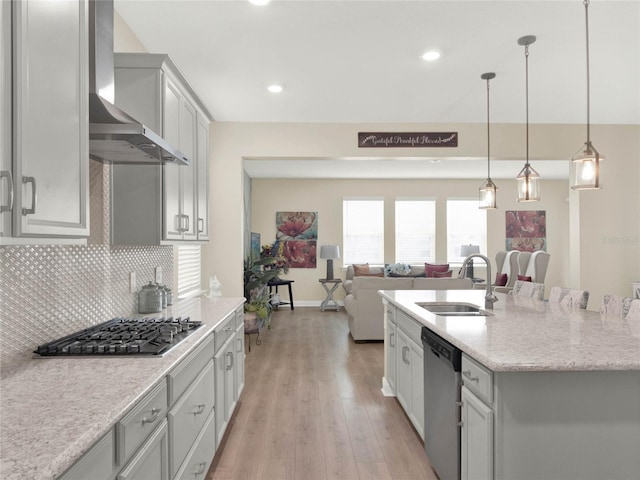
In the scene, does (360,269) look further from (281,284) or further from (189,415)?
(189,415)

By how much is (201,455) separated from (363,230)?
737cm

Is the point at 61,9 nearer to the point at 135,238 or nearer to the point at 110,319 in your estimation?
the point at 135,238

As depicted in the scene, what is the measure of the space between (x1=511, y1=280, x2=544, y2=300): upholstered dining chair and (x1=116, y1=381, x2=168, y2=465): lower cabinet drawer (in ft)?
9.57

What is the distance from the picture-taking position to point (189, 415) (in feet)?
6.10

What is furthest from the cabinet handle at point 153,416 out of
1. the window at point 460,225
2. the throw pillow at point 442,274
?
the window at point 460,225

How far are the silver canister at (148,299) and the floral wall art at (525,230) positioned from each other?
8476mm

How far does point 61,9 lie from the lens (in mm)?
1354

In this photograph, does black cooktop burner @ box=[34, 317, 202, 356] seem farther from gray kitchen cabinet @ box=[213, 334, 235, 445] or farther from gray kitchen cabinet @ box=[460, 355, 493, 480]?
gray kitchen cabinet @ box=[460, 355, 493, 480]

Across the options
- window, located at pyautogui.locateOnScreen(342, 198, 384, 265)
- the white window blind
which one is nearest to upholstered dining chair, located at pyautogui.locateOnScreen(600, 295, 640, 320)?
the white window blind

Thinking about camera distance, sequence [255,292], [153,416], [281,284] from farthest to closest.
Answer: [281,284] < [255,292] < [153,416]

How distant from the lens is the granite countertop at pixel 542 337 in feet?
5.08

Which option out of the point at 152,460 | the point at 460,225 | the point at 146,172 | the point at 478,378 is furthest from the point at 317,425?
the point at 460,225

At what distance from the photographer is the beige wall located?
4.89 metres

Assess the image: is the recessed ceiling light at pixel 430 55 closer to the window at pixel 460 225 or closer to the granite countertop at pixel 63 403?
the granite countertop at pixel 63 403
